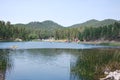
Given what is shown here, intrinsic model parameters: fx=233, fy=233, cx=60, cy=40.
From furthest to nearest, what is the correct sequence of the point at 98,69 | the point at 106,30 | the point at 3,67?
1. the point at 106,30
2. the point at 3,67
3. the point at 98,69

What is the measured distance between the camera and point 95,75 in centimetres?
3403

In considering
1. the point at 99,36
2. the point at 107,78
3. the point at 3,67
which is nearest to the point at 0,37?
the point at 99,36

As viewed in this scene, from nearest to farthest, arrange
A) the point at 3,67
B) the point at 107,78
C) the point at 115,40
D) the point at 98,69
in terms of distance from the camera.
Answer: the point at 107,78
the point at 98,69
the point at 3,67
the point at 115,40

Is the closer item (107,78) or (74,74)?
(107,78)

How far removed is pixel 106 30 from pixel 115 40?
674 inches

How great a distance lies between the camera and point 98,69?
36.5 meters

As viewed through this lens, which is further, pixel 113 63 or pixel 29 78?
pixel 113 63

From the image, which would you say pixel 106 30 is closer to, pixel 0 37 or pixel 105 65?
pixel 0 37

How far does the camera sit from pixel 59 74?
38.2 m

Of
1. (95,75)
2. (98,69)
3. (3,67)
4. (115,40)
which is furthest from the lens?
(115,40)

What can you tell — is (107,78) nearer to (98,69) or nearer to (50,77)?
(98,69)

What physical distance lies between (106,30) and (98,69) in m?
156

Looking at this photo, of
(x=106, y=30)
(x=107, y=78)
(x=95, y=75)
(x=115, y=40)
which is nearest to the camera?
(x=107, y=78)

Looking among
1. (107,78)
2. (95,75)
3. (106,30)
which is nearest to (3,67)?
(95,75)
